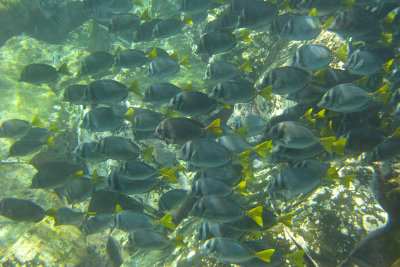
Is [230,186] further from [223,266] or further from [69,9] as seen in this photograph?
[69,9]

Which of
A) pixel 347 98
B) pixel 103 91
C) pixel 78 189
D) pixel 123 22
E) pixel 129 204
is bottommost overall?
pixel 129 204

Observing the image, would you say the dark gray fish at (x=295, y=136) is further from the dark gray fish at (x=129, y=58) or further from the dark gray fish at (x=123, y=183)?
the dark gray fish at (x=129, y=58)

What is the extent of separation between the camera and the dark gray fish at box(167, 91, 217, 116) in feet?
9.87

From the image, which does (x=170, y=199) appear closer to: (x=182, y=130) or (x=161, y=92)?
(x=182, y=130)

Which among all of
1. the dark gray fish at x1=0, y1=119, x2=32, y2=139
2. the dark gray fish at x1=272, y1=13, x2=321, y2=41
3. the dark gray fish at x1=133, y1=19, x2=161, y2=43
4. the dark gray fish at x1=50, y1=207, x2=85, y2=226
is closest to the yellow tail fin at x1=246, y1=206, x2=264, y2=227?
the dark gray fish at x1=272, y1=13, x2=321, y2=41

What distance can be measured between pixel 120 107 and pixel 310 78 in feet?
14.0

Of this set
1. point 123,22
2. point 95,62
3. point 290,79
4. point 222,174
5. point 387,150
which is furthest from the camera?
point 123,22

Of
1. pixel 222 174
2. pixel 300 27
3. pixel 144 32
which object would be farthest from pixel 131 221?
pixel 144 32

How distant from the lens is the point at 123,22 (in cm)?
513

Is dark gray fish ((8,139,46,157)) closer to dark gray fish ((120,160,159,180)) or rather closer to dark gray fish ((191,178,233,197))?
dark gray fish ((120,160,159,180))

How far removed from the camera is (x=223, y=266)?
2.89m

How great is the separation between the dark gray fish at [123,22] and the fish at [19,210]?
3900mm

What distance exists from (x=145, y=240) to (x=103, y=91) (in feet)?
7.68

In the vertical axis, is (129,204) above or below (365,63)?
below
